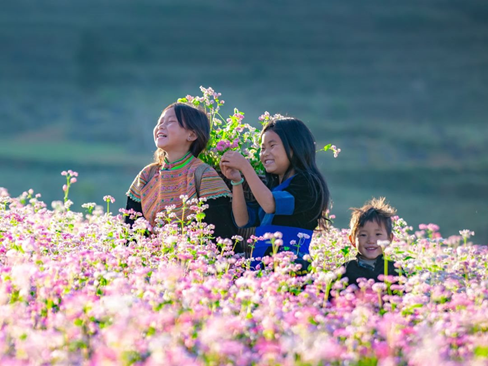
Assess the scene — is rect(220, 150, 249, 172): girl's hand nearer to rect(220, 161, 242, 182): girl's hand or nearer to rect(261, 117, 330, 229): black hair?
rect(220, 161, 242, 182): girl's hand

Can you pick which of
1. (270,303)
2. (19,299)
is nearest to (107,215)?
(19,299)

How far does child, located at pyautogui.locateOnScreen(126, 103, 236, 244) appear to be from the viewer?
17.3ft

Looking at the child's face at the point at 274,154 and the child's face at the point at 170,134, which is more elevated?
the child's face at the point at 170,134

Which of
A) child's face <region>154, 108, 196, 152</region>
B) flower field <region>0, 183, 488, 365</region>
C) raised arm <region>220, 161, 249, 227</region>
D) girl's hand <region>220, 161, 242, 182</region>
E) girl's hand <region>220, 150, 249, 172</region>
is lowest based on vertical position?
flower field <region>0, 183, 488, 365</region>

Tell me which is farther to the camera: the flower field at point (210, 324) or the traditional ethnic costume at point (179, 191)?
the traditional ethnic costume at point (179, 191)

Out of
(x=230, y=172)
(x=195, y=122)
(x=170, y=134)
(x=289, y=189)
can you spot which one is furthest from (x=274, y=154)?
(x=170, y=134)

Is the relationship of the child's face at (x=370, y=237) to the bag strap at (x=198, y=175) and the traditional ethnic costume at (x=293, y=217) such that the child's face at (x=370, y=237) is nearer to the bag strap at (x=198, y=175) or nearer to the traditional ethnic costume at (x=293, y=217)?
the traditional ethnic costume at (x=293, y=217)

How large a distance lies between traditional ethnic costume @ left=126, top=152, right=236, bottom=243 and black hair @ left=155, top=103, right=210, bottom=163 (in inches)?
4.9


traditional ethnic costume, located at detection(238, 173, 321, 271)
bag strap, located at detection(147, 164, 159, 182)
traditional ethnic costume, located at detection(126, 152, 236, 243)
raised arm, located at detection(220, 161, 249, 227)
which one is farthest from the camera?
bag strap, located at detection(147, 164, 159, 182)

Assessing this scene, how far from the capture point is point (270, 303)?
288 centimetres

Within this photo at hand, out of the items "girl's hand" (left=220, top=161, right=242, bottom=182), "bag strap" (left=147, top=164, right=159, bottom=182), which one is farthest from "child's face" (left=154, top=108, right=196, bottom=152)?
"girl's hand" (left=220, top=161, right=242, bottom=182)

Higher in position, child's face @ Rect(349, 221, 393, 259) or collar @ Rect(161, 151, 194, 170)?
collar @ Rect(161, 151, 194, 170)

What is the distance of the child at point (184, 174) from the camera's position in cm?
527

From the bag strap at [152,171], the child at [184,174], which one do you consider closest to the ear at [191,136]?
the child at [184,174]
